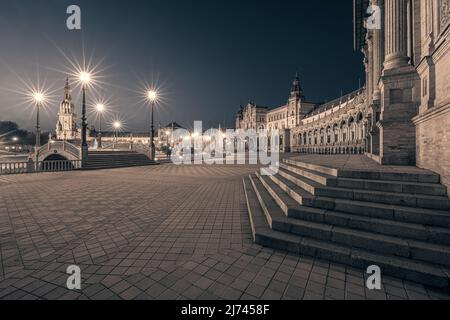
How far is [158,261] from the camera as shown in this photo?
348cm

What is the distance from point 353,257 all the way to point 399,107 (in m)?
6.51

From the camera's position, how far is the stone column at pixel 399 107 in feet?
21.9

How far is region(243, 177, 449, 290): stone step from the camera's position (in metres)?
2.75

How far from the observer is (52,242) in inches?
164

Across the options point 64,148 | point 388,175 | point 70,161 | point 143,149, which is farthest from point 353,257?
point 143,149

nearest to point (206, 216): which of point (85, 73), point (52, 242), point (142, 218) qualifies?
point (142, 218)

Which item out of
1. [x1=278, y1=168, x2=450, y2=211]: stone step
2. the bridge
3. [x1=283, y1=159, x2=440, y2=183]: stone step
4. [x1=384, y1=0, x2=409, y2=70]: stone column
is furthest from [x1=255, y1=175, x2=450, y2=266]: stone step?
the bridge

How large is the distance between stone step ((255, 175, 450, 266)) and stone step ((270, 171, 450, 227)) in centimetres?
45

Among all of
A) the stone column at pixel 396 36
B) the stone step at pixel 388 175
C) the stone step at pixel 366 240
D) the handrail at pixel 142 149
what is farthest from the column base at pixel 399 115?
the handrail at pixel 142 149

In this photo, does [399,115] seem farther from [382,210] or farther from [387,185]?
[382,210]

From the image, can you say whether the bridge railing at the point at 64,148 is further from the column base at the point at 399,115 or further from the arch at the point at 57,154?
the column base at the point at 399,115

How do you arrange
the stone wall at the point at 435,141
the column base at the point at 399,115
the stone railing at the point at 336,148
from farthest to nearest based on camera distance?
the stone railing at the point at 336,148 → the column base at the point at 399,115 → the stone wall at the point at 435,141

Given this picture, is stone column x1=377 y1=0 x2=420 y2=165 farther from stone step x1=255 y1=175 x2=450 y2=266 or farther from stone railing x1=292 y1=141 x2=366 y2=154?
stone railing x1=292 y1=141 x2=366 y2=154
